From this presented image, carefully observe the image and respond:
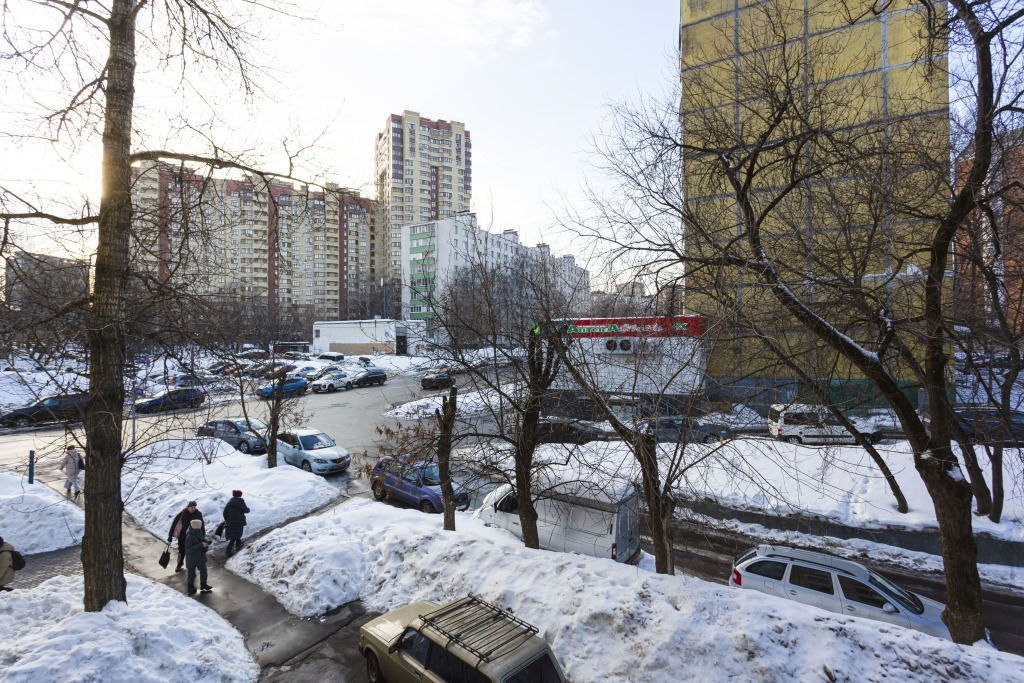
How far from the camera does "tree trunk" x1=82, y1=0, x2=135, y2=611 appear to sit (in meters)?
5.77

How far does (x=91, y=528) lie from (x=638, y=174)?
880 cm

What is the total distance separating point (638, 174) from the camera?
749 cm

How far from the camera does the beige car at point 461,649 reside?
193 inches

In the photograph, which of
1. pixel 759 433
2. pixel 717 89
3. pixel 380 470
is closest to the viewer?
pixel 759 433

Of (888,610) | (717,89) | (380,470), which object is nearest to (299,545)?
(380,470)

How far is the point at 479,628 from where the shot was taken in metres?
5.49

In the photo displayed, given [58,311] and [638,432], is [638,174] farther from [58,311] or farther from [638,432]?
[58,311]

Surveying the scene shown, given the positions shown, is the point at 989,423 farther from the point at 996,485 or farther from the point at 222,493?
the point at 222,493

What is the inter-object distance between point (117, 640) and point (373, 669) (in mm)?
3028

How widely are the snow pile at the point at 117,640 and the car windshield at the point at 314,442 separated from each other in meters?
9.78

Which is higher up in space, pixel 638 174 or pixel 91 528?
pixel 638 174

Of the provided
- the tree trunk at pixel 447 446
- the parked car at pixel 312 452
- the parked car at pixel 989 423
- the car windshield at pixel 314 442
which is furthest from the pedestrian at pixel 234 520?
the parked car at pixel 989 423

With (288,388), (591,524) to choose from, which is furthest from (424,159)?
(591,524)

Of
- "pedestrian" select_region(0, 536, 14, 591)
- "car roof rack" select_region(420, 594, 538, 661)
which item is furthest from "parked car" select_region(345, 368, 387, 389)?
"car roof rack" select_region(420, 594, 538, 661)
